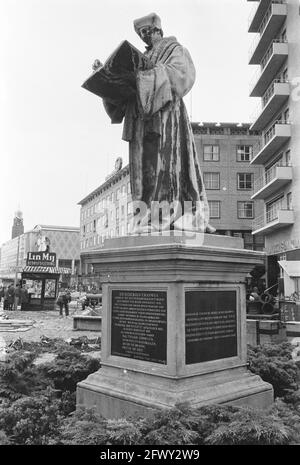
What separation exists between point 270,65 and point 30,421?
35067 millimetres

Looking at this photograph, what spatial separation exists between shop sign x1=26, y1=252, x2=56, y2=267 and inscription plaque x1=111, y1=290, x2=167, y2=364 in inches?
1149

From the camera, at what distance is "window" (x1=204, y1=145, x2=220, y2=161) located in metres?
53.5

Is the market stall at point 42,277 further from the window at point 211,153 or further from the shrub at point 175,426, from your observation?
the shrub at point 175,426

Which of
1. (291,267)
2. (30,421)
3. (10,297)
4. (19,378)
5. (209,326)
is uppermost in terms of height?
(291,267)

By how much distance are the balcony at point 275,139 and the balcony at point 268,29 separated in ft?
21.5

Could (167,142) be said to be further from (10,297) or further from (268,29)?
(268,29)

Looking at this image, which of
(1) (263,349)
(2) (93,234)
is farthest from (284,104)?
(2) (93,234)

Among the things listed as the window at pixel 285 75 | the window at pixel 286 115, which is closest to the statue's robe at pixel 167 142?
the window at pixel 286 115

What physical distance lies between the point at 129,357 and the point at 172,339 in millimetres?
793

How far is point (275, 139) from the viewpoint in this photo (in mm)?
34094

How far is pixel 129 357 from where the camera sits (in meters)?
5.47

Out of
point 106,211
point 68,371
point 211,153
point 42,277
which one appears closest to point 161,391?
point 68,371

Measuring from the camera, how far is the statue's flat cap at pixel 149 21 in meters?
6.27

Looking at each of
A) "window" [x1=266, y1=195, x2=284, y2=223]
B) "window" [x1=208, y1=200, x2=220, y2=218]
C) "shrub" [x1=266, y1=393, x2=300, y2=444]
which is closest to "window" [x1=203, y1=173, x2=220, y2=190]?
"window" [x1=208, y1=200, x2=220, y2=218]
